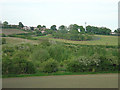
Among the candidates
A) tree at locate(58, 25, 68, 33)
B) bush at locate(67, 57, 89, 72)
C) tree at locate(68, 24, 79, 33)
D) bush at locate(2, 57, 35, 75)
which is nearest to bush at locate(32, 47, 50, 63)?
bush at locate(2, 57, 35, 75)

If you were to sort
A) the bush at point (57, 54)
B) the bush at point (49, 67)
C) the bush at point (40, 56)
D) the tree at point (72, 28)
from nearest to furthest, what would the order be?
the bush at point (49, 67)
the bush at point (40, 56)
the bush at point (57, 54)
the tree at point (72, 28)

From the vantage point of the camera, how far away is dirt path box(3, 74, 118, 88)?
7.84m

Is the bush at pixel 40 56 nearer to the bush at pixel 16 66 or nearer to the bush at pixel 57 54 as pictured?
the bush at pixel 57 54

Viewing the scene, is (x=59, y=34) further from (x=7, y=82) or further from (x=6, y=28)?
(x=7, y=82)

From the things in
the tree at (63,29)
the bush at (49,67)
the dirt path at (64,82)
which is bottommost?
the dirt path at (64,82)

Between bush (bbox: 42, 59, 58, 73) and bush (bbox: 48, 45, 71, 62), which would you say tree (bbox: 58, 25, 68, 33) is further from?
bush (bbox: 42, 59, 58, 73)

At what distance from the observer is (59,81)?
8547mm

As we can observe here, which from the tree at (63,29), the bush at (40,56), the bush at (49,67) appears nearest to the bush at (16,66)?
the bush at (49,67)

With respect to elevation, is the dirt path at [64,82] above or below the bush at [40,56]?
below

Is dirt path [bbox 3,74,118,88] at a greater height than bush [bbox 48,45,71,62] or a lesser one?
lesser

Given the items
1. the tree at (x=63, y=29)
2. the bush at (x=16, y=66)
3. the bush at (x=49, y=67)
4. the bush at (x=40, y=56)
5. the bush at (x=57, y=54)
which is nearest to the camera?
the bush at (x=16, y=66)

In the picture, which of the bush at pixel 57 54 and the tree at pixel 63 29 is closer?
the bush at pixel 57 54

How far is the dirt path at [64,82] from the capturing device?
7.84 m

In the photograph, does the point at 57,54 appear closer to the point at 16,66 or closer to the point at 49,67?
the point at 49,67
